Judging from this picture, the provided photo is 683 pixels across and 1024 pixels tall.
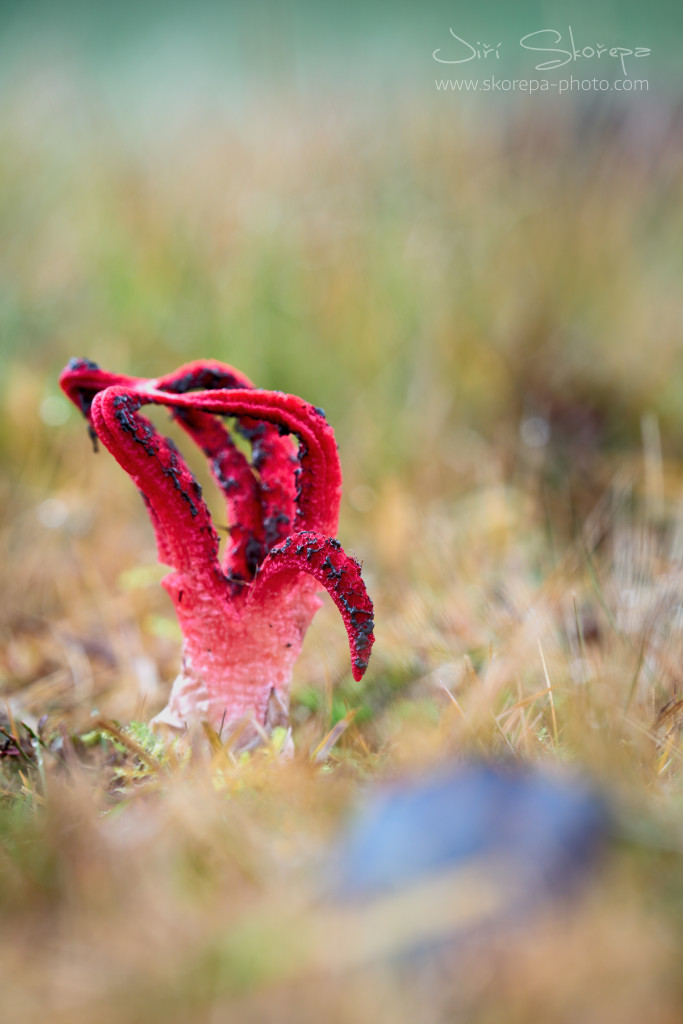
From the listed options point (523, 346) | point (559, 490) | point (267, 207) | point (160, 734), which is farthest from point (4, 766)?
point (267, 207)

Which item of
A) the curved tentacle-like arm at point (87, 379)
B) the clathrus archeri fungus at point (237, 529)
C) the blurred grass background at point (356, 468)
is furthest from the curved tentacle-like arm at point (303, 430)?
the blurred grass background at point (356, 468)

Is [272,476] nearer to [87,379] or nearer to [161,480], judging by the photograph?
[161,480]

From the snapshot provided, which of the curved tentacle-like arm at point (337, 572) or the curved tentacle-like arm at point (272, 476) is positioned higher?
the curved tentacle-like arm at point (272, 476)

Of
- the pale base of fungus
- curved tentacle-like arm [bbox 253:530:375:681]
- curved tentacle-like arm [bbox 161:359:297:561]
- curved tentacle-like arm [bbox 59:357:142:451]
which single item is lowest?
the pale base of fungus

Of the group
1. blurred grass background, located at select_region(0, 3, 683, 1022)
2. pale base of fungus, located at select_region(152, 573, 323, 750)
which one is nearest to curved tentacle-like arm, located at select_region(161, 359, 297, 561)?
pale base of fungus, located at select_region(152, 573, 323, 750)

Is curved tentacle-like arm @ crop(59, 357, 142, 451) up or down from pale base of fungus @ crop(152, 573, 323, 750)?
up

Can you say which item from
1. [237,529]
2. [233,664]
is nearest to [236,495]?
[237,529]

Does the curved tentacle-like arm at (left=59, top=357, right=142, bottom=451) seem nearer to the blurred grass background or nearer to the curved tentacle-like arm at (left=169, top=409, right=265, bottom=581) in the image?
the curved tentacle-like arm at (left=169, top=409, right=265, bottom=581)

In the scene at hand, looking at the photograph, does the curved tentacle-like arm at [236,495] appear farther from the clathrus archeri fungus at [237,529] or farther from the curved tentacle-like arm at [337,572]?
the curved tentacle-like arm at [337,572]
